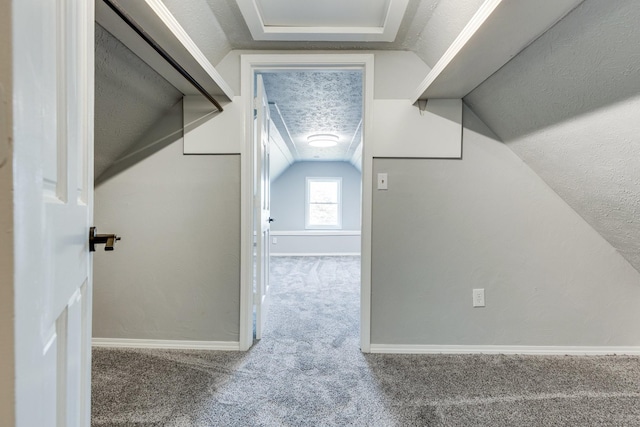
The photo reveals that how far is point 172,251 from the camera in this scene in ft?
6.27

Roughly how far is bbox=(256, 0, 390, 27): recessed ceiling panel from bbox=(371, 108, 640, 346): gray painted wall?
81 centimetres

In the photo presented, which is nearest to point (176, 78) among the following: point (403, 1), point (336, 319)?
point (403, 1)

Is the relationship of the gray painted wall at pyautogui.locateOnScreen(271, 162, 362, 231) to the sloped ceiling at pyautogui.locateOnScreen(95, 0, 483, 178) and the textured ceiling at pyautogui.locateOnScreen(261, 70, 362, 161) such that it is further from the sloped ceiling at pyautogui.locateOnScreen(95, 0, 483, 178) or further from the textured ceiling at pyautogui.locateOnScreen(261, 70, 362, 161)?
the sloped ceiling at pyautogui.locateOnScreen(95, 0, 483, 178)

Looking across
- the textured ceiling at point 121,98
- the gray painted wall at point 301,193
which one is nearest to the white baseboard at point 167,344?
the textured ceiling at point 121,98

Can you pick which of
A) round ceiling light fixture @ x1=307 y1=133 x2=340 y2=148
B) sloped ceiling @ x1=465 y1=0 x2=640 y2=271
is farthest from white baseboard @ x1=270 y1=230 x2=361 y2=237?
sloped ceiling @ x1=465 y1=0 x2=640 y2=271

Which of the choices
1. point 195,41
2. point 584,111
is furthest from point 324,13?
point 584,111

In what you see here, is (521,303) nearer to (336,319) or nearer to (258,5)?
(336,319)

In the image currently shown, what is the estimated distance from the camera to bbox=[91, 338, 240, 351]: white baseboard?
189cm

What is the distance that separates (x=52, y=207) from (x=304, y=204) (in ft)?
17.7

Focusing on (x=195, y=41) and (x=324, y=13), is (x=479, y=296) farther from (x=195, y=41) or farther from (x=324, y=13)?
(x=195, y=41)

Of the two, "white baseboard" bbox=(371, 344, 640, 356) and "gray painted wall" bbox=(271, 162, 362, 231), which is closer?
"white baseboard" bbox=(371, 344, 640, 356)

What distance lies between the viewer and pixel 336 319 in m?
2.44

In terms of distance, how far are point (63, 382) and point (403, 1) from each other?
191cm

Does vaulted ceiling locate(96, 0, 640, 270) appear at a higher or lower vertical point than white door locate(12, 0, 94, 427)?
higher
